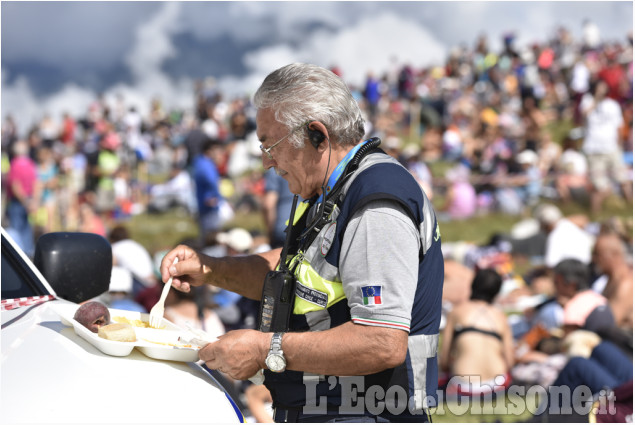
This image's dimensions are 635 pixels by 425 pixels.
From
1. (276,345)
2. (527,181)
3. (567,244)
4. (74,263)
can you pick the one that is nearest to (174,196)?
(527,181)

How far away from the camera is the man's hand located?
213 centimetres

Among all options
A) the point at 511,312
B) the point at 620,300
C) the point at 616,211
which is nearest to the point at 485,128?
the point at 616,211

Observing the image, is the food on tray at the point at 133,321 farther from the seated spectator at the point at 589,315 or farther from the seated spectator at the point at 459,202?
the seated spectator at the point at 459,202

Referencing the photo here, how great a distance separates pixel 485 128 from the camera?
1659 cm

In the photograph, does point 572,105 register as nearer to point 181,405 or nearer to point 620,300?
point 620,300

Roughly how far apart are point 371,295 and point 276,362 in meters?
0.34

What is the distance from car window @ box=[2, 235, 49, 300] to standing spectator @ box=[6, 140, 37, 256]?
818cm

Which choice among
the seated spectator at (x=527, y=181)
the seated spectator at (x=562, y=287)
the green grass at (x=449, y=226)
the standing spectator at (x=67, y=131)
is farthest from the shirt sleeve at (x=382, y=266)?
the standing spectator at (x=67, y=131)

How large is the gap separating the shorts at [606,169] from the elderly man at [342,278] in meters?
10.5

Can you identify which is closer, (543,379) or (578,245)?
(543,379)

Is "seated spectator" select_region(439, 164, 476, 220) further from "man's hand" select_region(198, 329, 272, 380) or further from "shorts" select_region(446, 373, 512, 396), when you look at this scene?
"man's hand" select_region(198, 329, 272, 380)

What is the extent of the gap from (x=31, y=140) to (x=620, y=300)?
567 inches

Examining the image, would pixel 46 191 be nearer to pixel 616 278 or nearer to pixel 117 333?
pixel 616 278

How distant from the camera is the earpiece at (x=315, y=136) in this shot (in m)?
2.26
